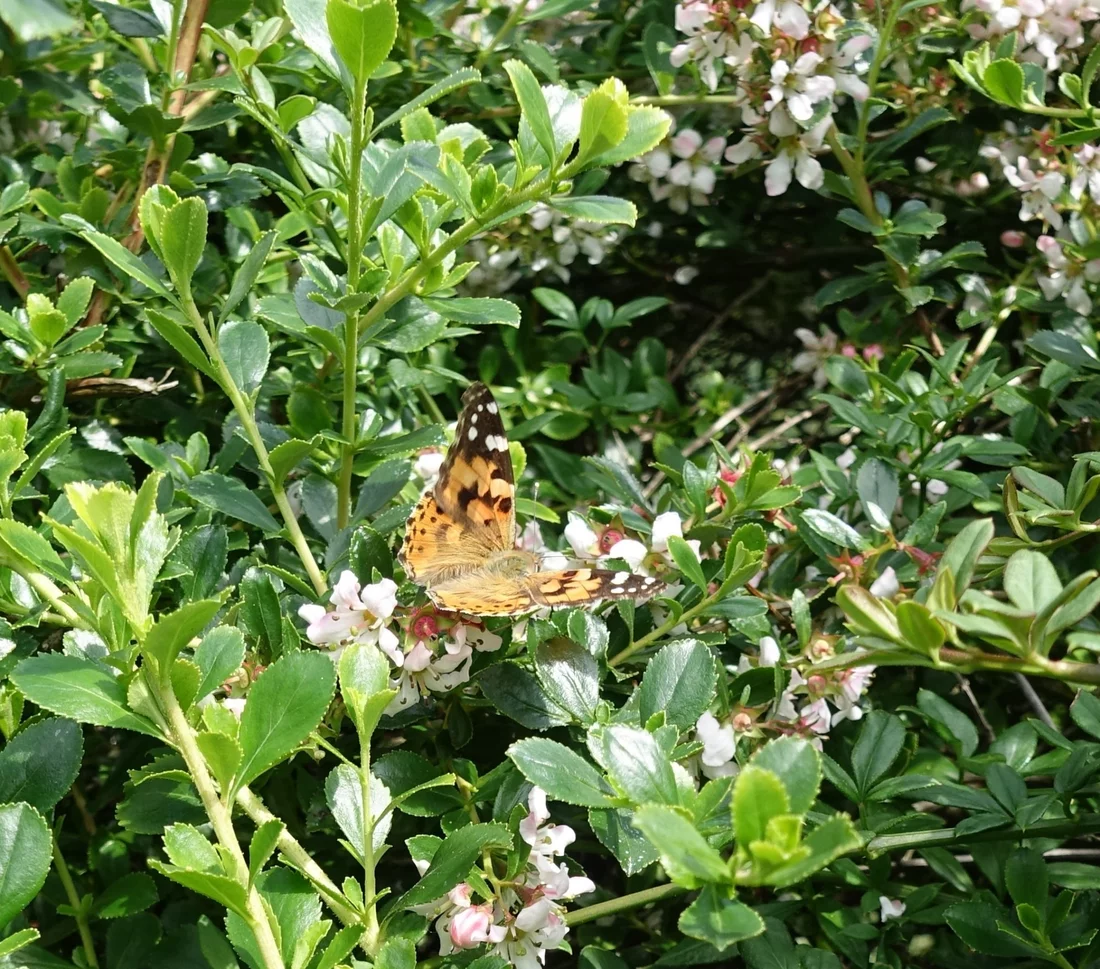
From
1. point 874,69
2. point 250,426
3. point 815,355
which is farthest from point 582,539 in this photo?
point 815,355

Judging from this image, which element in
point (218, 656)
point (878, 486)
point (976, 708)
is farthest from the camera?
point (976, 708)

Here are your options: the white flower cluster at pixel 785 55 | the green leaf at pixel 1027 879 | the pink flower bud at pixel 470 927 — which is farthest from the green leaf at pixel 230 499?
the white flower cluster at pixel 785 55

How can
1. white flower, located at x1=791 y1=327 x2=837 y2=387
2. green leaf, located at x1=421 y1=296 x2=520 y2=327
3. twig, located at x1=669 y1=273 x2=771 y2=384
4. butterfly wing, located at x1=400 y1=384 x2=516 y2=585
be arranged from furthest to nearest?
twig, located at x1=669 y1=273 x2=771 y2=384 → white flower, located at x1=791 y1=327 x2=837 y2=387 → butterfly wing, located at x1=400 y1=384 x2=516 y2=585 → green leaf, located at x1=421 y1=296 x2=520 y2=327

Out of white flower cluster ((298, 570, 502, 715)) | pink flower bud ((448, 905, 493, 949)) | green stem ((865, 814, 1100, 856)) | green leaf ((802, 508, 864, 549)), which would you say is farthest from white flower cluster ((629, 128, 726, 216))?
pink flower bud ((448, 905, 493, 949))

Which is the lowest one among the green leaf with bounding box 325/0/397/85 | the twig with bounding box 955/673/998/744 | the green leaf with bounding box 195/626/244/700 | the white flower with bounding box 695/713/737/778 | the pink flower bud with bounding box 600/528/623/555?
the twig with bounding box 955/673/998/744

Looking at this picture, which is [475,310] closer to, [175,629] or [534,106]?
[534,106]

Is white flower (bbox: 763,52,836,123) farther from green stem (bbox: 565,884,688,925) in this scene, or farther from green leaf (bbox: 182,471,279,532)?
green stem (bbox: 565,884,688,925)
